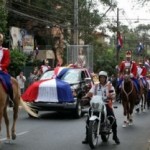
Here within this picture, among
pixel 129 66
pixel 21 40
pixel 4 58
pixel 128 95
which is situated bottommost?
pixel 128 95

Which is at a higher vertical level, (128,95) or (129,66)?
(129,66)

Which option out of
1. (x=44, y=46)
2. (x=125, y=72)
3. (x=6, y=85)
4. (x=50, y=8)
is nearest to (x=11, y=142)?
(x=6, y=85)

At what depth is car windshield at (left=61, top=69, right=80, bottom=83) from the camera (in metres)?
20.1

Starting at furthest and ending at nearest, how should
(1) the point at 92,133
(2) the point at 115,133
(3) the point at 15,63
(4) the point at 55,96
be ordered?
(3) the point at 15,63
(4) the point at 55,96
(2) the point at 115,133
(1) the point at 92,133

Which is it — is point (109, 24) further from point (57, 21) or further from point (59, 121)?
point (59, 121)

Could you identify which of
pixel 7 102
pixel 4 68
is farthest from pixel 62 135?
pixel 4 68

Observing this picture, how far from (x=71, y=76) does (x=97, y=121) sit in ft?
29.2

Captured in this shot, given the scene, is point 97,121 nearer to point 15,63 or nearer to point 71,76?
→ point 71,76

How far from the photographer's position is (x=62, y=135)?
1424 centimetres

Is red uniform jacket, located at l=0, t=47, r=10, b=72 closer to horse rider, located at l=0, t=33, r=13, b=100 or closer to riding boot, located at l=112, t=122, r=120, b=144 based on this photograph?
horse rider, located at l=0, t=33, r=13, b=100

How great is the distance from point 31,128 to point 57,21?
102 ft

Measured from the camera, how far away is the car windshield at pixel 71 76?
2008cm

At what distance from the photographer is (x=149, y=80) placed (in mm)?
27516

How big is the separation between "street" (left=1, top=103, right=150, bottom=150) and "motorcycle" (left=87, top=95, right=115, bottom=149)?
365 mm
